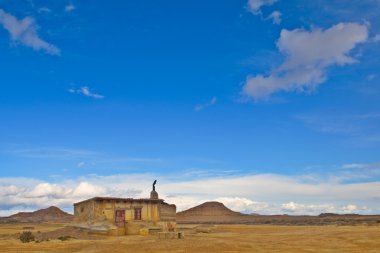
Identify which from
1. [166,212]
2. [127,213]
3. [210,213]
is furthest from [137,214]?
[210,213]

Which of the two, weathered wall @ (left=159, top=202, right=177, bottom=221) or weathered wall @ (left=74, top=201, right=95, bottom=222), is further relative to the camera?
weathered wall @ (left=159, top=202, right=177, bottom=221)

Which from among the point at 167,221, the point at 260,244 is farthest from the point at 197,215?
the point at 260,244

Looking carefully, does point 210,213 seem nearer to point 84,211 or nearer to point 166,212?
point 166,212

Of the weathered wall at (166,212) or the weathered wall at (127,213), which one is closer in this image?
the weathered wall at (127,213)

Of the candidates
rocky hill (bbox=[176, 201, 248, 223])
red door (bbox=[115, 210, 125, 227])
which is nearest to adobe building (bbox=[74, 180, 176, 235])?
red door (bbox=[115, 210, 125, 227])

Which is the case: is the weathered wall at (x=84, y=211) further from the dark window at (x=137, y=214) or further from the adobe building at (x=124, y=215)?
the dark window at (x=137, y=214)

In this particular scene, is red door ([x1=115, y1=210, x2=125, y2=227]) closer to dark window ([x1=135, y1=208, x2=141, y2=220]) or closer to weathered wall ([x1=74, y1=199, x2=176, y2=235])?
weathered wall ([x1=74, y1=199, x2=176, y2=235])

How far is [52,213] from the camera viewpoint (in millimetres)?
136375

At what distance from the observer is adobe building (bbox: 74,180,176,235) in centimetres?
3994

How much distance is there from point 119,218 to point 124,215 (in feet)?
1.91

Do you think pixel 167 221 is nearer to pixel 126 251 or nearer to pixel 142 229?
pixel 142 229

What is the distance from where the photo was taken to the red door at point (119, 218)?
4238cm

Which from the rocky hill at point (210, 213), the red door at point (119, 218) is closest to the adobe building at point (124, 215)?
the red door at point (119, 218)

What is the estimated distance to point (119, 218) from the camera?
4253 centimetres
